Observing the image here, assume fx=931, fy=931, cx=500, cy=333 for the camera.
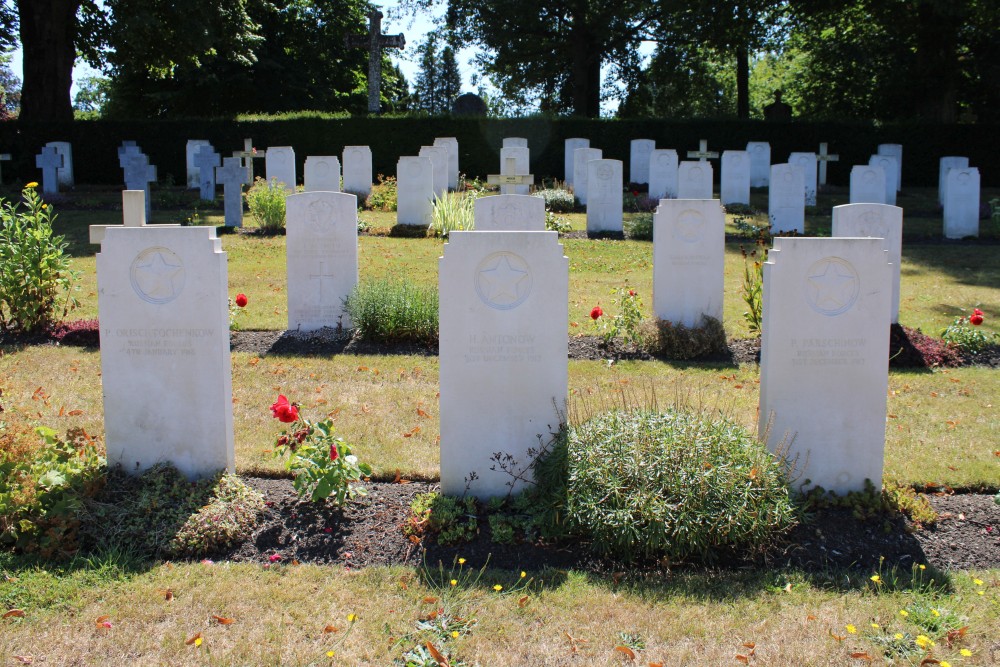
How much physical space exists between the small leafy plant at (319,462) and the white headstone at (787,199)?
1448cm

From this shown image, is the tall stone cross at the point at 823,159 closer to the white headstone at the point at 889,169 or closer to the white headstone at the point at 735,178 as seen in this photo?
the white headstone at the point at 889,169

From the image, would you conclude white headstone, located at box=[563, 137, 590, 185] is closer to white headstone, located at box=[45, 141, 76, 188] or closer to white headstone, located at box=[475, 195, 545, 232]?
white headstone, located at box=[45, 141, 76, 188]

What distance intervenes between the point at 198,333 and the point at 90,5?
24.4 m

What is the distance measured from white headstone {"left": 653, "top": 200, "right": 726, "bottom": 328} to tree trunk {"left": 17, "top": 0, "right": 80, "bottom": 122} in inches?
848

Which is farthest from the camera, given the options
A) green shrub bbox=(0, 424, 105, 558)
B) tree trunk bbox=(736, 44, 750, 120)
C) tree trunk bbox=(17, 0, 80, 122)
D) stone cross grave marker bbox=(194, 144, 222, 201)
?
tree trunk bbox=(736, 44, 750, 120)

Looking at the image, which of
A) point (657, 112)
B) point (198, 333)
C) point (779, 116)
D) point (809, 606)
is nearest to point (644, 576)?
point (809, 606)

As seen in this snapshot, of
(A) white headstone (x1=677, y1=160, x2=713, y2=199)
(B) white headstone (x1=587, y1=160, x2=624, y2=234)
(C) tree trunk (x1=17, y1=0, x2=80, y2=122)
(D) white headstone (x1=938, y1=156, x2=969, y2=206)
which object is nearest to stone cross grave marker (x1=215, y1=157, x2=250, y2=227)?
(B) white headstone (x1=587, y1=160, x2=624, y2=234)

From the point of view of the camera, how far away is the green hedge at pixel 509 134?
26.9 meters

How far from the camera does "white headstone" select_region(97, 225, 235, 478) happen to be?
528 cm

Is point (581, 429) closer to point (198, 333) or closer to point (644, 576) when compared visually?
point (644, 576)

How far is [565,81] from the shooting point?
128ft

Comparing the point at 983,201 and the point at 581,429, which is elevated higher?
the point at 983,201

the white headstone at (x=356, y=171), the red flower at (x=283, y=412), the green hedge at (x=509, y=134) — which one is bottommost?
the red flower at (x=283, y=412)

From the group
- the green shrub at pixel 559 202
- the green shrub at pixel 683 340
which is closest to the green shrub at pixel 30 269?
the green shrub at pixel 683 340
